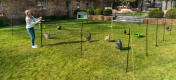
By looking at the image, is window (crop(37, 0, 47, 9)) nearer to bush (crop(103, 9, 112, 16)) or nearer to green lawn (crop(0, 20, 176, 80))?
bush (crop(103, 9, 112, 16))

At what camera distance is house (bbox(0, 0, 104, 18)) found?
16281mm

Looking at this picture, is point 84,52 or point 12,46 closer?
point 84,52

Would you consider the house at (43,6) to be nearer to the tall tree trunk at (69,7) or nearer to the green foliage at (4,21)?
the tall tree trunk at (69,7)

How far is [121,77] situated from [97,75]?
28.6 inches

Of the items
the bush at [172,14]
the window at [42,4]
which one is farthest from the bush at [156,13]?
the window at [42,4]

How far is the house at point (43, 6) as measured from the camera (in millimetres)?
16281

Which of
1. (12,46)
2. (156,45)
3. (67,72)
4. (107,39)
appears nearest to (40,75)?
(67,72)

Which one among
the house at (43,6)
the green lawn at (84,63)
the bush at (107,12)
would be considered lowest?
the green lawn at (84,63)

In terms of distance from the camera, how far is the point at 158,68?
5.12 m

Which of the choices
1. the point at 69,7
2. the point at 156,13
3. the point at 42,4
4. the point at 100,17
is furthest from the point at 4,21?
the point at 156,13

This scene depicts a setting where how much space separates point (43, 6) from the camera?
20469mm

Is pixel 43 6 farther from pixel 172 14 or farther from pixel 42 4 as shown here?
pixel 172 14

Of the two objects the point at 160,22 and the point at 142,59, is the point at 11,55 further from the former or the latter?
the point at 160,22

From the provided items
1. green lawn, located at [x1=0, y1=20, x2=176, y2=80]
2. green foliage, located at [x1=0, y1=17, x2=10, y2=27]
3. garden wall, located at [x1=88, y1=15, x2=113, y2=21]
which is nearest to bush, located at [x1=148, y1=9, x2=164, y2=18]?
garden wall, located at [x1=88, y1=15, x2=113, y2=21]
